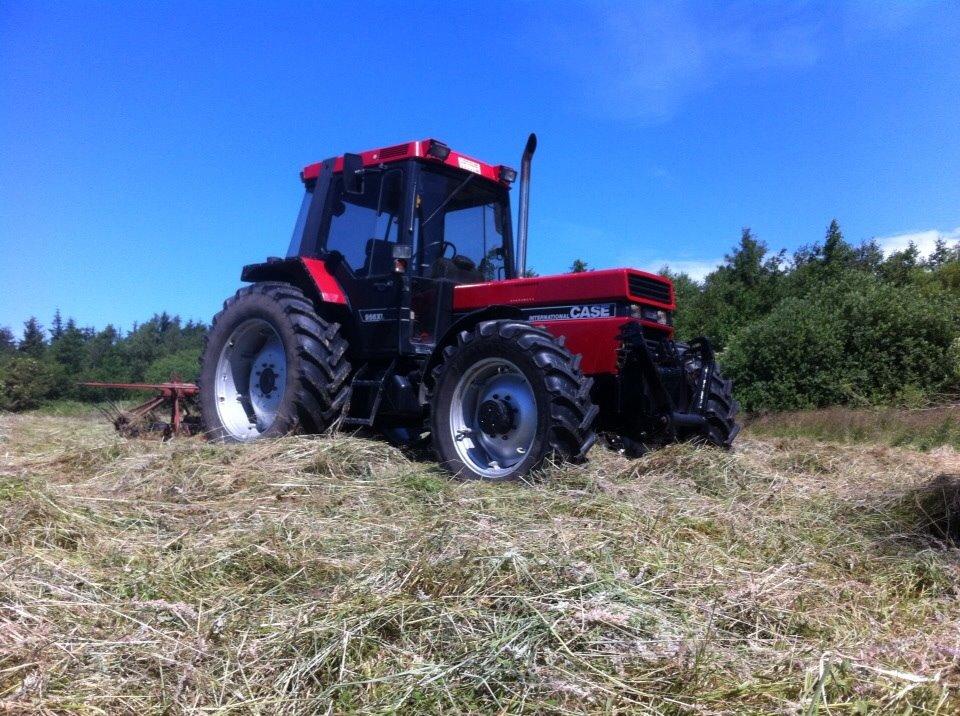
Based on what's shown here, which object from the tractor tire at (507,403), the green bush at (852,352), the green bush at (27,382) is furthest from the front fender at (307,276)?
the green bush at (852,352)

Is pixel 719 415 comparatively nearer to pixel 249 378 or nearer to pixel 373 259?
pixel 373 259

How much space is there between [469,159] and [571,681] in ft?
17.3

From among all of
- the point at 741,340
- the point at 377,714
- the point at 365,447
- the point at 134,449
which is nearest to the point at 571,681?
the point at 377,714

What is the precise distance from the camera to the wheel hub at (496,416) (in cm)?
511

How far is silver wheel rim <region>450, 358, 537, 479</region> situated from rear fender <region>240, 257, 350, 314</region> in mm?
1665

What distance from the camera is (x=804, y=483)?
4895 mm

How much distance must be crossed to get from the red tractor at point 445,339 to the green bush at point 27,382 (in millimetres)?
6227

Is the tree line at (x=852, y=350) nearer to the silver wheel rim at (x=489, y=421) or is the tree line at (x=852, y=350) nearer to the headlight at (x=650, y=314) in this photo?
the headlight at (x=650, y=314)

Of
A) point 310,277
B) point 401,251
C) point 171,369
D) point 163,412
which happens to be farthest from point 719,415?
point 171,369

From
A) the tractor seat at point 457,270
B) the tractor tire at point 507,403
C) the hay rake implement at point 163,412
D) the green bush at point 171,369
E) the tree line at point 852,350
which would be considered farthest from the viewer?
the green bush at point 171,369

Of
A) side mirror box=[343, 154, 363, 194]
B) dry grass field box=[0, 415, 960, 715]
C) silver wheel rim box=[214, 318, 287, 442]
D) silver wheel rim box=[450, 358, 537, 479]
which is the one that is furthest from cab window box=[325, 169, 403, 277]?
dry grass field box=[0, 415, 960, 715]

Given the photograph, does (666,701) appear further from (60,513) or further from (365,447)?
(365,447)

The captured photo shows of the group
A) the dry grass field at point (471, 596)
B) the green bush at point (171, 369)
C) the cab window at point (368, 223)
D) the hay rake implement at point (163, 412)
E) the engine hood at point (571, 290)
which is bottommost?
the dry grass field at point (471, 596)

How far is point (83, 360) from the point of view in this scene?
1520cm
